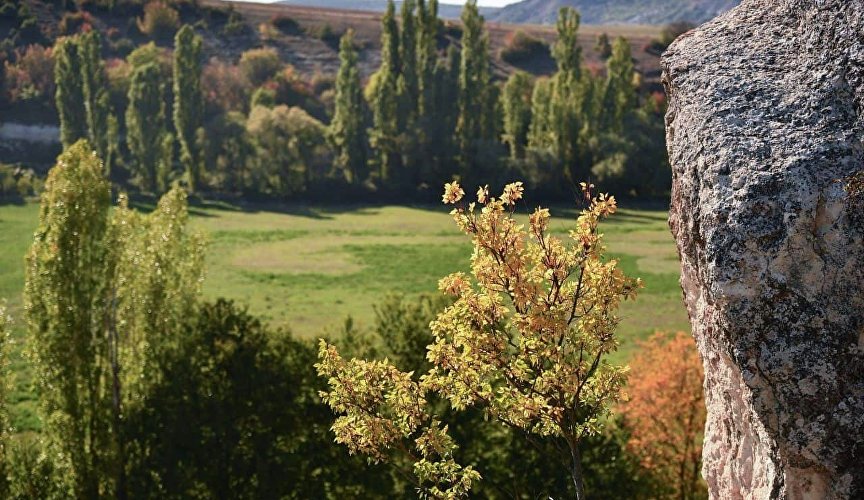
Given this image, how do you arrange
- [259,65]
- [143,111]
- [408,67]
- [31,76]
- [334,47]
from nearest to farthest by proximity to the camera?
[143,111], [408,67], [31,76], [259,65], [334,47]

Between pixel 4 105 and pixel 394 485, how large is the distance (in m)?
91.3

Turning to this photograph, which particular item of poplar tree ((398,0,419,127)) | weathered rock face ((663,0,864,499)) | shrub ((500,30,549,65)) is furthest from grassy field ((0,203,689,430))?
shrub ((500,30,549,65))

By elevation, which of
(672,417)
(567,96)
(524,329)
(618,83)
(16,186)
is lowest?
(16,186)

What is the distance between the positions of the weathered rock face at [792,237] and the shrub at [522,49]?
119 metres

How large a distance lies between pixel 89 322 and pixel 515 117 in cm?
6601

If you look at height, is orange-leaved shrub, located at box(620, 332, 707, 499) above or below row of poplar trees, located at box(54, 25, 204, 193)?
below

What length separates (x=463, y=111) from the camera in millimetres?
83312

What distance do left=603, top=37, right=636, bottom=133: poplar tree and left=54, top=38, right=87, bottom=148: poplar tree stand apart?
47877 mm

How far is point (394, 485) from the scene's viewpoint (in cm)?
1881

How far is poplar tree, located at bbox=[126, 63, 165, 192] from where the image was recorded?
264 ft

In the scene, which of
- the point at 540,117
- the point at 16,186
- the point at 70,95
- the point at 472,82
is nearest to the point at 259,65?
the point at 70,95

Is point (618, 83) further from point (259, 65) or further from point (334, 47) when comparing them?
point (334, 47)

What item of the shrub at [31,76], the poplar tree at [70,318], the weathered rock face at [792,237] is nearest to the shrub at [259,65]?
the shrub at [31,76]

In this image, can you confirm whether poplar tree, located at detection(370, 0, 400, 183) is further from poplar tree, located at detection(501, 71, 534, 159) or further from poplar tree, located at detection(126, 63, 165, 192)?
poplar tree, located at detection(126, 63, 165, 192)
